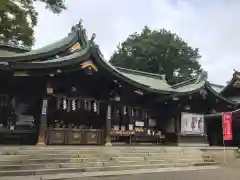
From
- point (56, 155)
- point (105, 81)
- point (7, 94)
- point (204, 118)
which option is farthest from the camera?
point (204, 118)

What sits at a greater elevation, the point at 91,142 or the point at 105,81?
the point at 105,81

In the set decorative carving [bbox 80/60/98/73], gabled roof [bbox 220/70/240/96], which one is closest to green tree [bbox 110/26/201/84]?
gabled roof [bbox 220/70/240/96]

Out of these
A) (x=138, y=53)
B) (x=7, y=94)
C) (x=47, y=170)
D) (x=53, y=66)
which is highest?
(x=138, y=53)

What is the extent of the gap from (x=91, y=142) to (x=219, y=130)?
13517 millimetres

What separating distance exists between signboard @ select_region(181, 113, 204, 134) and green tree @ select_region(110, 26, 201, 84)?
32.3m

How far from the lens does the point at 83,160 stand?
1117cm

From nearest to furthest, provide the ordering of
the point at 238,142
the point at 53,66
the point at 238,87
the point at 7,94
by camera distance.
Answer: the point at 53,66, the point at 7,94, the point at 238,142, the point at 238,87

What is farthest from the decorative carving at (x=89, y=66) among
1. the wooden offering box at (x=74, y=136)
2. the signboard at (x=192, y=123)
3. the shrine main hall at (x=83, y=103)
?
the signboard at (x=192, y=123)

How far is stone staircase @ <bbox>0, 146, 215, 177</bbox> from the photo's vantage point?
9.78m

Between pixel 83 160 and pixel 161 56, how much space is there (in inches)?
1839

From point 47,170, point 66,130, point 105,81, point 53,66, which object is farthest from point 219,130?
point 47,170

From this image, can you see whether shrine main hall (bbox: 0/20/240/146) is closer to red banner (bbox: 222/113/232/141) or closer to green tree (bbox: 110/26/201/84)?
red banner (bbox: 222/113/232/141)

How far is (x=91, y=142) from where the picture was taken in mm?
15469

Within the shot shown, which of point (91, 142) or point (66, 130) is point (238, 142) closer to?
point (91, 142)
